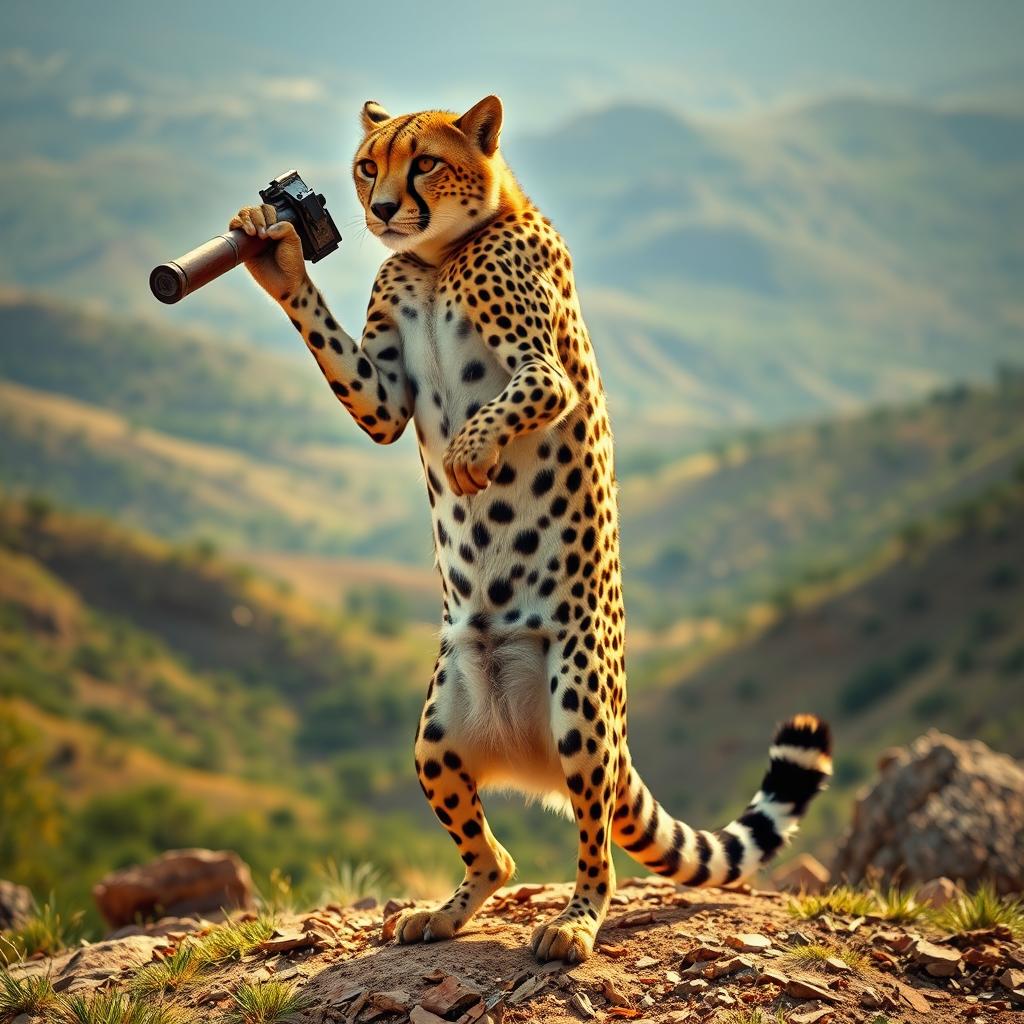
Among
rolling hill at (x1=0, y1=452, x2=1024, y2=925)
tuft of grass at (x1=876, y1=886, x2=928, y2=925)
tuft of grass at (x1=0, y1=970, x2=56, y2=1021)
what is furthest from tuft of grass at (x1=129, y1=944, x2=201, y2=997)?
rolling hill at (x1=0, y1=452, x2=1024, y2=925)

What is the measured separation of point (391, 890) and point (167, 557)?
219 feet

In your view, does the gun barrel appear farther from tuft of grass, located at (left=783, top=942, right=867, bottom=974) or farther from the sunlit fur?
tuft of grass, located at (left=783, top=942, right=867, bottom=974)

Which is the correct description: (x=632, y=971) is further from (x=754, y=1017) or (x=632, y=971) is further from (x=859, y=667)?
(x=859, y=667)

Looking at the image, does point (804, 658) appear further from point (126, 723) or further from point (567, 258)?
point (567, 258)

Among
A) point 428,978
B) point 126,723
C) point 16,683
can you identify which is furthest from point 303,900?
point 126,723

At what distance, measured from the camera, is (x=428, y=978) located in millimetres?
6629

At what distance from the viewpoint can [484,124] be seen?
7.22 meters

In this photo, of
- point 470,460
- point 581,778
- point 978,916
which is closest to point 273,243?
point 470,460

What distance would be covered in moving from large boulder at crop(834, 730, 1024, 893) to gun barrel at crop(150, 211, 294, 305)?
6298 millimetres

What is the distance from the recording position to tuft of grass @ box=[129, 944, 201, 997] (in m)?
7.12

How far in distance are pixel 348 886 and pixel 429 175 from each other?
5000mm

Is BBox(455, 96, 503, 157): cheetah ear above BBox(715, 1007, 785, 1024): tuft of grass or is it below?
above

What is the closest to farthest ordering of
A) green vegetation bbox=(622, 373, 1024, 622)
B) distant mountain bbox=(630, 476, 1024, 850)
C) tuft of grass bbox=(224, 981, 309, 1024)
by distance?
1. tuft of grass bbox=(224, 981, 309, 1024)
2. distant mountain bbox=(630, 476, 1024, 850)
3. green vegetation bbox=(622, 373, 1024, 622)

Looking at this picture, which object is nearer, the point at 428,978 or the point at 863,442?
the point at 428,978
